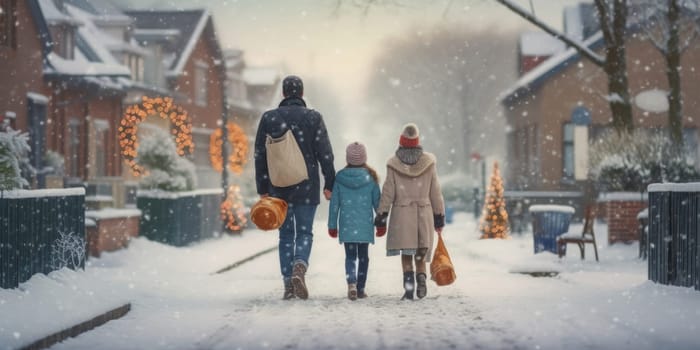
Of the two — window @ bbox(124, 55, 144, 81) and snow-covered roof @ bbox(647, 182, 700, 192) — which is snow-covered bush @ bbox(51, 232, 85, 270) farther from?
window @ bbox(124, 55, 144, 81)

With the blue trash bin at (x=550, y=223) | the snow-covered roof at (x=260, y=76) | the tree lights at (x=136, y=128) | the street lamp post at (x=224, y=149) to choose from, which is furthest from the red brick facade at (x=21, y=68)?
the snow-covered roof at (x=260, y=76)

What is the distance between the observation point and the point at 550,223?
17500 millimetres

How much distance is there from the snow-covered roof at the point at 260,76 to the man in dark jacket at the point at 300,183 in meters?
39.6

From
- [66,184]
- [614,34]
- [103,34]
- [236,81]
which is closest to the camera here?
[614,34]

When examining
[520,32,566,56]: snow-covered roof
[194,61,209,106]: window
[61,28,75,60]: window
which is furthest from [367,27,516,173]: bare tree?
[61,28,75,60]: window

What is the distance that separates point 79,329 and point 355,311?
2576 mm

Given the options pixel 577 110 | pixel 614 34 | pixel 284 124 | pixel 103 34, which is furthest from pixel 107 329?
pixel 577 110

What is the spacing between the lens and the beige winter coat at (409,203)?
10148 millimetres

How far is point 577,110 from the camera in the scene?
35.2 meters

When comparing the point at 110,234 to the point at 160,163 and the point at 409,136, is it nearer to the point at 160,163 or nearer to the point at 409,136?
the point at 160,163

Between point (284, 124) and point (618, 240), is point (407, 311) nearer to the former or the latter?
point (284, 124)

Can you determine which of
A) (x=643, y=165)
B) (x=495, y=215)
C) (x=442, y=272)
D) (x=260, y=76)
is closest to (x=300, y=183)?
(x=442, y=272)

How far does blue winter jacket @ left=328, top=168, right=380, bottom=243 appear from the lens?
10.1m

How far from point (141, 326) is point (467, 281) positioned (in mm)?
5189
